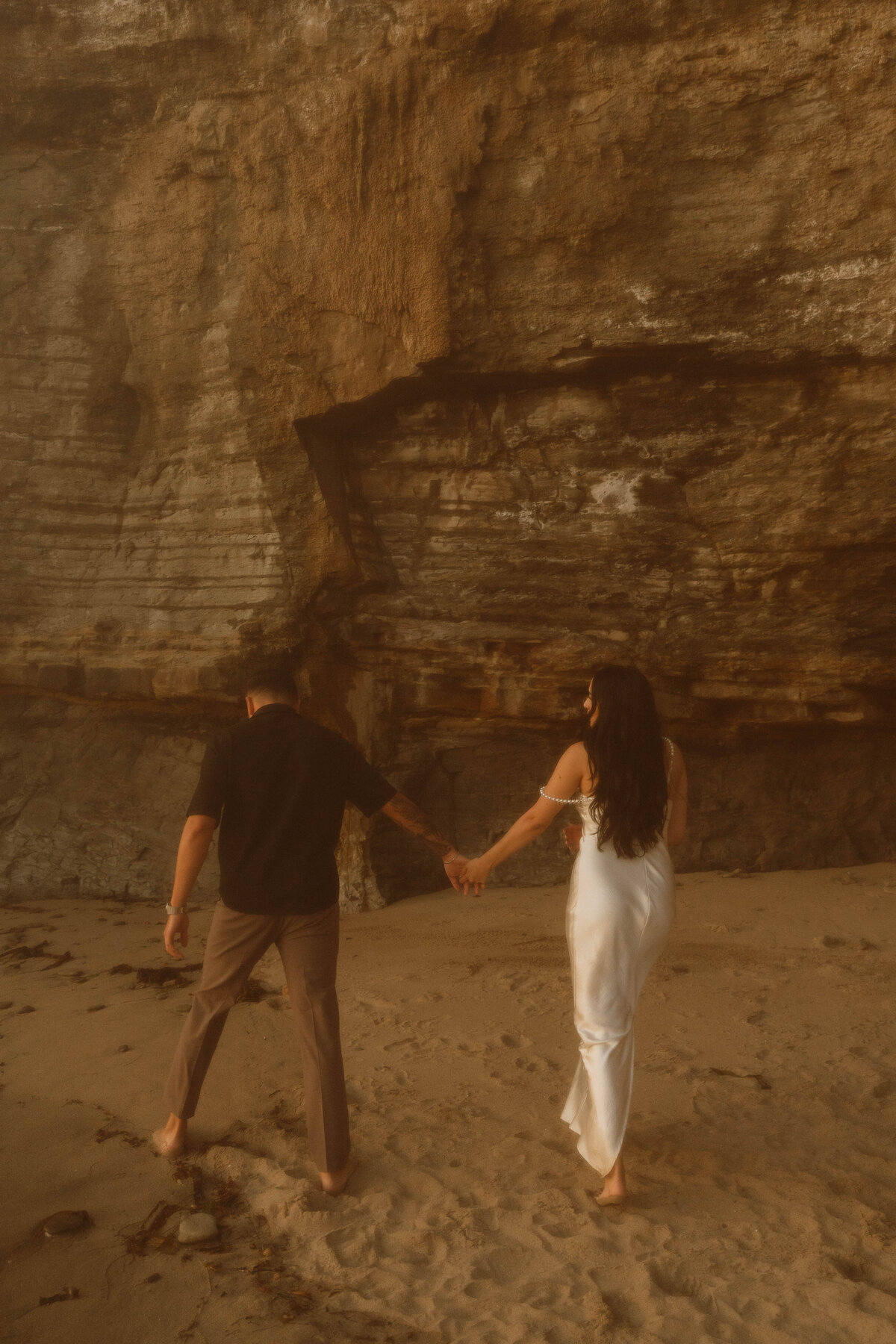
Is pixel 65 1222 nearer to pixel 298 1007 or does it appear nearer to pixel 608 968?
pixel 298 1007

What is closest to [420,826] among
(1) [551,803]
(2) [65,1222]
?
(1) [551,803]

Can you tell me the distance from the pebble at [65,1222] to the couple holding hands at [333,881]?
419 millimetres

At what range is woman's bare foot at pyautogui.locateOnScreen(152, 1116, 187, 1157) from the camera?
3352 mm

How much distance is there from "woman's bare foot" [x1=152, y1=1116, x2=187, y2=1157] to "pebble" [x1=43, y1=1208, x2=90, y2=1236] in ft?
1.26

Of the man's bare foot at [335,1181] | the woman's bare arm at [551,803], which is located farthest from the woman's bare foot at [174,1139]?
the woman's bare arm at [551,803]

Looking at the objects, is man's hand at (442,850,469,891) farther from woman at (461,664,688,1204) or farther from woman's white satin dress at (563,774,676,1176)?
woman's white satin dress at (563,774,676,1176)

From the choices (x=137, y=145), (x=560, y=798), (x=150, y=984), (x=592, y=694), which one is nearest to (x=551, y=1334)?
(x=560, y=798)

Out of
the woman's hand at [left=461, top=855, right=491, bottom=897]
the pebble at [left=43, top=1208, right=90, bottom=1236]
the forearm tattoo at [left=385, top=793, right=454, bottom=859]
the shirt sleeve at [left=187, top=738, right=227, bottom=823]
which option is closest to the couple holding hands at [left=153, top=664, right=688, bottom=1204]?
the shirt sleeve at [left=187, top=738, right=227, bottom=823]

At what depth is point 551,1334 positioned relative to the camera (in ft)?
8.09

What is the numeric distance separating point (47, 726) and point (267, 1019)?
423 cm

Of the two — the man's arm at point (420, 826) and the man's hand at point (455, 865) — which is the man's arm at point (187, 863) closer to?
the man's arm at point (420, 826)

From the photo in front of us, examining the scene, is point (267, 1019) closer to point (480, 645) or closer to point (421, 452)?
point (480, 645)

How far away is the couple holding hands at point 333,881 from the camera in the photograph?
10.1 ft

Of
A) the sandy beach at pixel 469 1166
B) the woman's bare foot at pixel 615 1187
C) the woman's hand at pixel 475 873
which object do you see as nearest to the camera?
the sandy beach at pixel 469 1166
